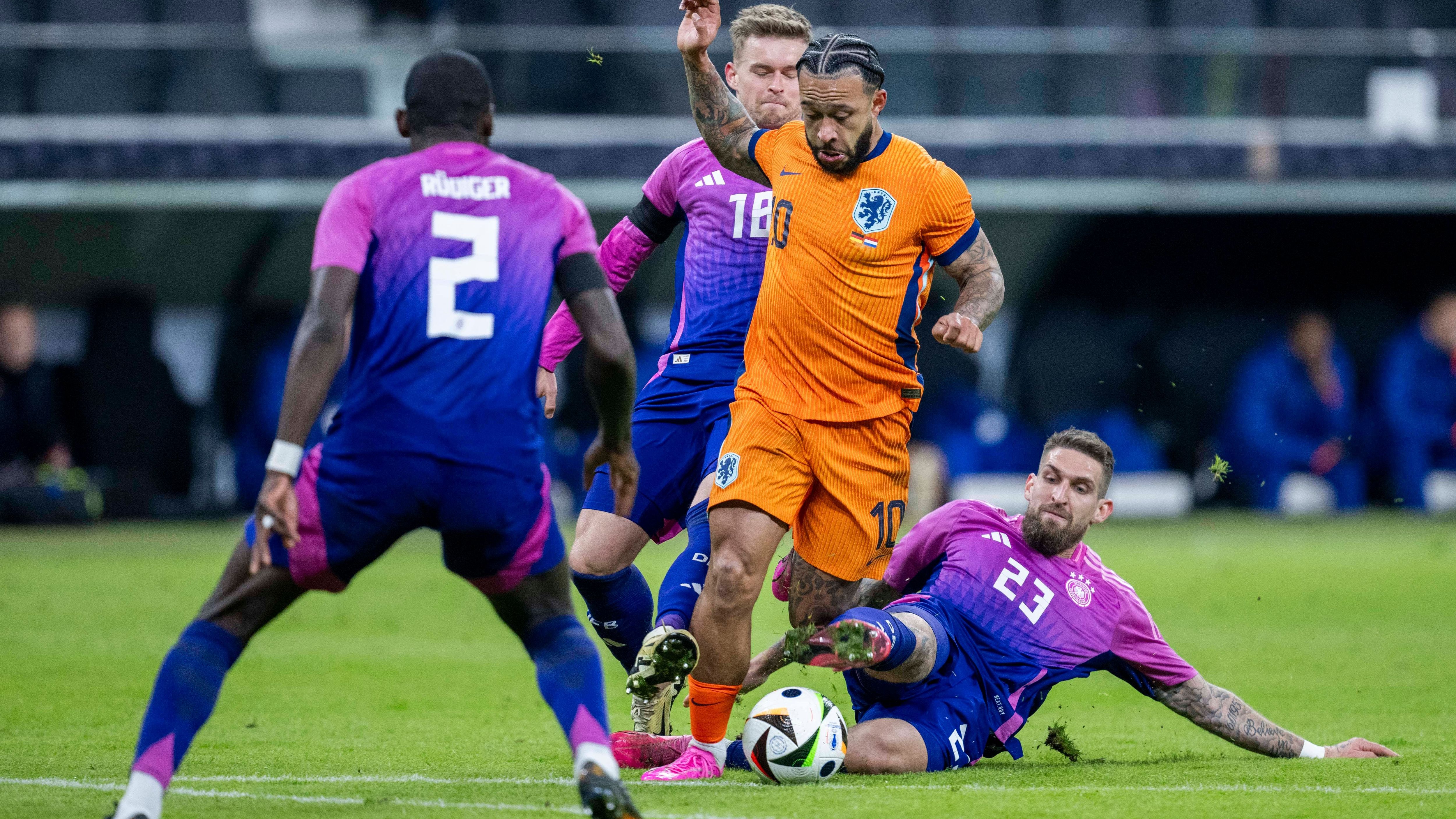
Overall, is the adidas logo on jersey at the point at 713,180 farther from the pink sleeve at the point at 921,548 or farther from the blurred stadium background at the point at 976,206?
the blurred stadium background at the point at 976,206

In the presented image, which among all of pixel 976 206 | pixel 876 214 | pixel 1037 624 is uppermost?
pixel 876 214

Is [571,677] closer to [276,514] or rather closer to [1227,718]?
[276,514]

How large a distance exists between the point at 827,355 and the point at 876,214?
506 millimetres

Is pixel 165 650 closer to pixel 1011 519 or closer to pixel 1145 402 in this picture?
pixel 1011 519

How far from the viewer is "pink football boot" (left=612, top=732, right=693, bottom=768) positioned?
5754mm

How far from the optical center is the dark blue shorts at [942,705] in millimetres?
5637

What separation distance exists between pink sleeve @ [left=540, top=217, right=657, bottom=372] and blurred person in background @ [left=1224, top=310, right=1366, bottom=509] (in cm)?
1265

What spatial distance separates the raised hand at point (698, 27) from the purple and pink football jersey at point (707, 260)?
0.57m

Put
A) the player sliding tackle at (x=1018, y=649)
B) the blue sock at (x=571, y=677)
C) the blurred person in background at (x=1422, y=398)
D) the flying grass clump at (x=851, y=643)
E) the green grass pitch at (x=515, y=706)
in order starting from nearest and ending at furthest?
the blue sock at (x=571, y=677) < the green grass pitch at (x=515, y=706) < the flying grass clump at (x=851, y=643) < the player sliding tackle at (x=1018, y=649) < the blurred person in background at (x=1422, y=398)

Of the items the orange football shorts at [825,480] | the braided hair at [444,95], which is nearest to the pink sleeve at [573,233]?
the braided hair at [444,95]

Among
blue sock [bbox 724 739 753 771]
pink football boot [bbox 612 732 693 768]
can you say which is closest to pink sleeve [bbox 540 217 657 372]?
pink football boot [bbox 612 732 693 768]

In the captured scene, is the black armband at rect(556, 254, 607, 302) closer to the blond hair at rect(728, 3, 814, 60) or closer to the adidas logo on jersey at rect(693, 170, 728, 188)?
the adidas logo on jersey at rect(693, 170, 728, 188)

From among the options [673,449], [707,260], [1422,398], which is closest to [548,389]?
[673,449]

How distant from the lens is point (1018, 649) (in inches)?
230
